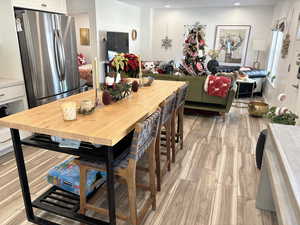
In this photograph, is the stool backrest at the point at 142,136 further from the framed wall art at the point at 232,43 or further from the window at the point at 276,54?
the framed wall art at the point at 232,43

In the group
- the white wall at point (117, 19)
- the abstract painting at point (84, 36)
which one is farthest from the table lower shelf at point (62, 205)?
the abstract painting at point (84, 36)

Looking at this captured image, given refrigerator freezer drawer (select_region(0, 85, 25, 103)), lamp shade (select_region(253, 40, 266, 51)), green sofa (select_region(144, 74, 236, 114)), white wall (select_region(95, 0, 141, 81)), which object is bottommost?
green sofa (select_region(144, 74, 236, 114))

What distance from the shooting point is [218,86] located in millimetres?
4125

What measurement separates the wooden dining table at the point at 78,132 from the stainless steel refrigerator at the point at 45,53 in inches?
46.2

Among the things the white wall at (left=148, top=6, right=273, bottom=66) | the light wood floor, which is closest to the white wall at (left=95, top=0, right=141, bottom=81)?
the white wall at (left=148, top=6, right=273, bottom=66)

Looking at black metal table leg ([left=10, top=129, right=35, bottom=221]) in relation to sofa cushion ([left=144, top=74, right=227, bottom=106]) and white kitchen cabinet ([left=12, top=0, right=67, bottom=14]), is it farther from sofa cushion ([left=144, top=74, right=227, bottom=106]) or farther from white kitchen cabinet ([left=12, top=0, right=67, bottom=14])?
sofa cushion ([left=144, top=74, right=227, bottom=106])

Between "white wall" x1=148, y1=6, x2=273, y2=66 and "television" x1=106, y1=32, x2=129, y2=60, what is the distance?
76.5 inches

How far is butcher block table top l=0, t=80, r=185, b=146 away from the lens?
4.36 ft

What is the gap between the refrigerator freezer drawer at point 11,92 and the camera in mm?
2701

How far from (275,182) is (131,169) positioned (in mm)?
925

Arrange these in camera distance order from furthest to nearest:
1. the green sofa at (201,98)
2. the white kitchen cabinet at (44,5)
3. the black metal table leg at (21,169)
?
the green sofa at (201,98) → the white kitchen cabinet at (44,5) → the black metal table leg at (21,169)

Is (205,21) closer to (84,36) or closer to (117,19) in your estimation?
(117,19)

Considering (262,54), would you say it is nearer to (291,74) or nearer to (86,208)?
(291,74)

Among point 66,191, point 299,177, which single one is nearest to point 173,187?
point 66,191
